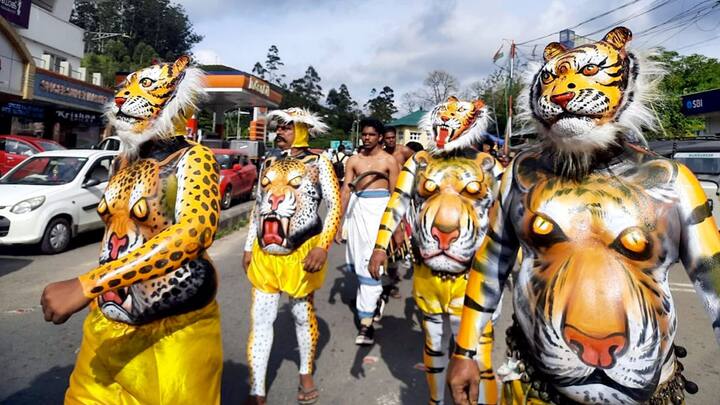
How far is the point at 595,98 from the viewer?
60.1 inches

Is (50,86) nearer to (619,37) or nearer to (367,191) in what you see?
(367,191)

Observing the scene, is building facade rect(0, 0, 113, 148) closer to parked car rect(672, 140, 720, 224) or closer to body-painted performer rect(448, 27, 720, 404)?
body-painted performer rect(448, 27, 720, 404)

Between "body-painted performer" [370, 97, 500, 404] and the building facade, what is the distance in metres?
15.6

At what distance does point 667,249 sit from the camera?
1476 millimetres

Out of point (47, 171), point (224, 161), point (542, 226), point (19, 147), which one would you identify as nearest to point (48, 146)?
point (19, 147)

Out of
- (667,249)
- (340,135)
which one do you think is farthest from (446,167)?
(340,135)

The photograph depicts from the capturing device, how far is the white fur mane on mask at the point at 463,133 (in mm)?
3094

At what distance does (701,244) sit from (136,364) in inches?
82.1

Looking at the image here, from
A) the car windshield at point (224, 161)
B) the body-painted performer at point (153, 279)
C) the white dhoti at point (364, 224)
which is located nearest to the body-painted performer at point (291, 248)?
the body-painted performer at point (153, 279)

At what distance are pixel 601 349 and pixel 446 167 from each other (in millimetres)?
1712

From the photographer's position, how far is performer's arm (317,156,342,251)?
3.08 meters

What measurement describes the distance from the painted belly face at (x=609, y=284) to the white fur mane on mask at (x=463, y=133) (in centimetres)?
152

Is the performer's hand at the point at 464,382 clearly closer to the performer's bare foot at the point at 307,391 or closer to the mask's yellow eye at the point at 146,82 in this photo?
the mask's yellow eye at the point at 146,82

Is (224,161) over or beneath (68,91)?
beneath
